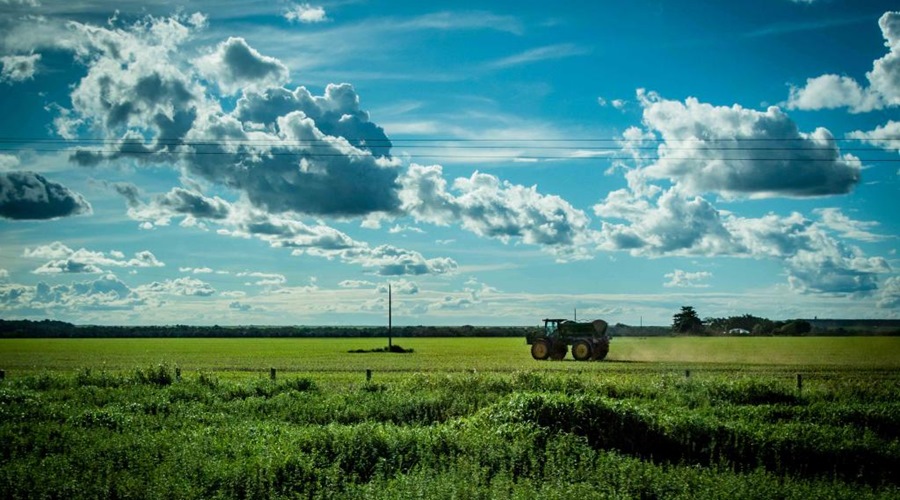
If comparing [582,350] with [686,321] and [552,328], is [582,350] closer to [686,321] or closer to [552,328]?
[552,328]

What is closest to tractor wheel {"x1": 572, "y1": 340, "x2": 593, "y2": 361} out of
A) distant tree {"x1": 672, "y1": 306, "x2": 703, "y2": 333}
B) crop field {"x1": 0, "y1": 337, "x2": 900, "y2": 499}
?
crop field {"x1": 0, "y1": 337, "x2": 900, "y2": 499}

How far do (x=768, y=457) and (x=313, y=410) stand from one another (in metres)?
14.9

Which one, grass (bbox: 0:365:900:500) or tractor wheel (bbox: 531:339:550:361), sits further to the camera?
tractor wheel (bbox: 531:339:550:361)

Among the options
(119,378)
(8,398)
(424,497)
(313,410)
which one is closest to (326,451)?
(424,497)

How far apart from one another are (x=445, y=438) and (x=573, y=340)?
1463 inches

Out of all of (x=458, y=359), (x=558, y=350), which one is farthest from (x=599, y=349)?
(x=458, y=359)

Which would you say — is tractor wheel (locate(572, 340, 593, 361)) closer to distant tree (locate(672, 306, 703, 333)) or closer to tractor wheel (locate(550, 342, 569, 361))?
tractor wheel (locate(550, 342, 569, 361))

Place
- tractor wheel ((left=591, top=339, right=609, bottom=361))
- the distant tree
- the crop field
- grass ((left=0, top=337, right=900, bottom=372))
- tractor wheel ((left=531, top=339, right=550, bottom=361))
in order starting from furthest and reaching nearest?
the distant tree < tractor wheel ((left=531, top=339, right=550, bottom=361)) < tractor wheel ((left=591, top=339, right=609, bottom=361)) < grass ((left=0, top=337, right=900, bottom=372)) < the crop field

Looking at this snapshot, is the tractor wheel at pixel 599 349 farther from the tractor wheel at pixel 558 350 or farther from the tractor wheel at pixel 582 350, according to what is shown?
the tractor wheel at pixel 558 350

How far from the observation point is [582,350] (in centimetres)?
5566

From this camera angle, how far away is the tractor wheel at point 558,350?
56.7 metres

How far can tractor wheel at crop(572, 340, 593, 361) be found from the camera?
5553 centimetres

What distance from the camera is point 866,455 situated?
2259 centimetres

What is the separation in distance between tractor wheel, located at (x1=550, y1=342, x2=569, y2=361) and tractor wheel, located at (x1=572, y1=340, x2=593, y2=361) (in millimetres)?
Answer: 900
